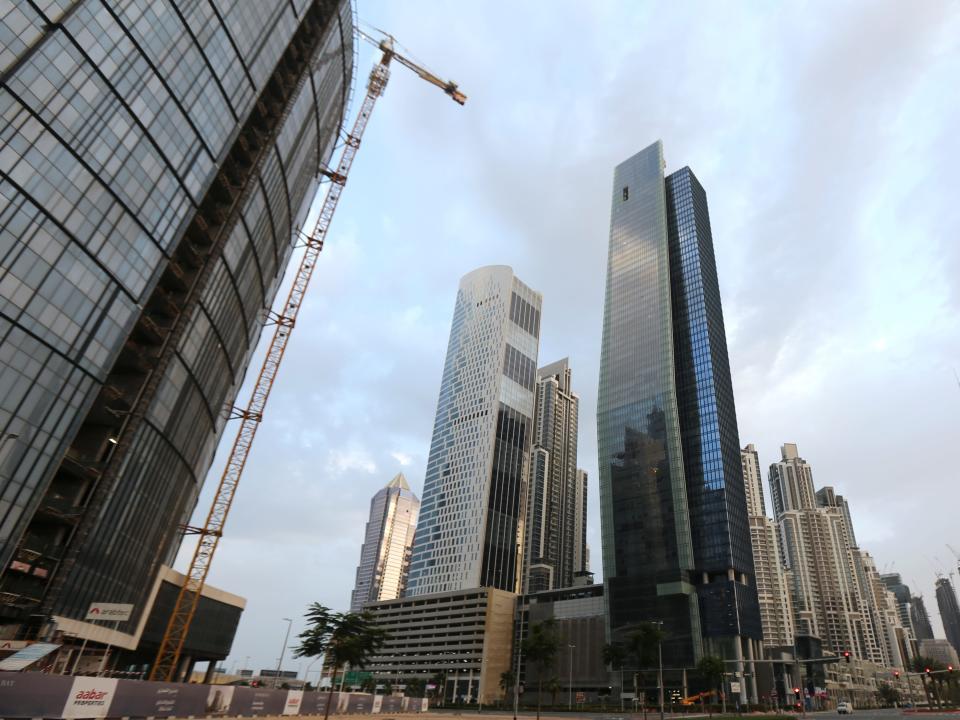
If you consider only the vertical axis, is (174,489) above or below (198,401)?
below

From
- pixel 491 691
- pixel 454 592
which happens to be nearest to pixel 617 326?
pixel 454 592

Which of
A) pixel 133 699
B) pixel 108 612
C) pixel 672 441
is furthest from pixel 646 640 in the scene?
pixel 133 699

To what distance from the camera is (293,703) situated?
178 ft

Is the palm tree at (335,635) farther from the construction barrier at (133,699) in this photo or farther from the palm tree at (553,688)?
Result: the palm tree at (553,688)

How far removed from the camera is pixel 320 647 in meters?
49.3

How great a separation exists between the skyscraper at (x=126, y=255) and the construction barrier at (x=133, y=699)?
58.0ft

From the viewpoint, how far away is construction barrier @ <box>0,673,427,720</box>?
1150 inches

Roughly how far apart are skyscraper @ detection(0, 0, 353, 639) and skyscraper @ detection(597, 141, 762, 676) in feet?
345

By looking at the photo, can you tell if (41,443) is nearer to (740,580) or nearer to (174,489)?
(174,489)

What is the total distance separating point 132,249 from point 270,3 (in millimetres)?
35123

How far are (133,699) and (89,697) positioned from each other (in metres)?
3.85

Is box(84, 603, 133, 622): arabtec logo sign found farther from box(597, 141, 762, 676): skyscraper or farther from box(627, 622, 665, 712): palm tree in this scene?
→ box(597, 141, 762, 676): skyscraper

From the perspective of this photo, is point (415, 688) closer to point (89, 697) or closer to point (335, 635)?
point (335, 635)

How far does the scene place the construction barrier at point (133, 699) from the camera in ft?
95.8
